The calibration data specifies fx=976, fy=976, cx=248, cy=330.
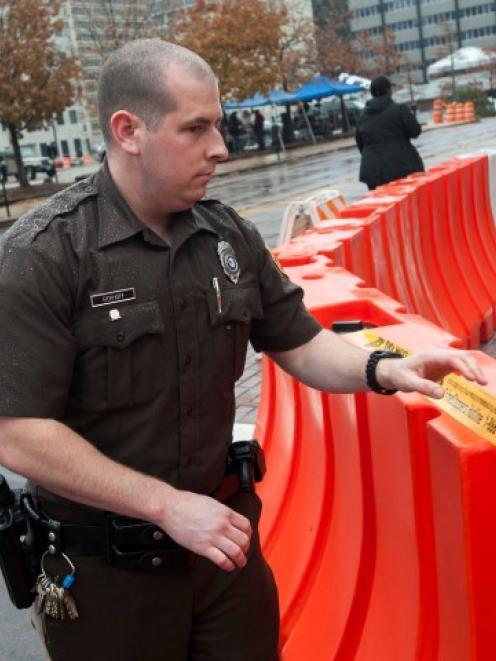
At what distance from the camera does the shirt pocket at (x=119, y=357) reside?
1.96m

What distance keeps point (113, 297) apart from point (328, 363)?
664 millimetres

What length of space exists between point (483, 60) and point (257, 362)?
220 ft

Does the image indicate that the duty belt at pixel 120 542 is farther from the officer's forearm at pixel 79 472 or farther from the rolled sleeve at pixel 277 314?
the rolled sleeve at pixel 277 314

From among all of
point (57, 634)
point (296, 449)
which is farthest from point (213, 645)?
point (296, 449)

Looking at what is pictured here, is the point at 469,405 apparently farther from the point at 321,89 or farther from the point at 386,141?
the point at 321,89

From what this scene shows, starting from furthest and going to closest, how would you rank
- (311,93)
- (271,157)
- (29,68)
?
(311,93), (271,157), (29,68)

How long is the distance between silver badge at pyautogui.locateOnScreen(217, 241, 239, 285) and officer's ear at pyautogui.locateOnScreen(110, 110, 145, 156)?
0.31 metres

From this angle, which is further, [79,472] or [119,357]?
[119,357]

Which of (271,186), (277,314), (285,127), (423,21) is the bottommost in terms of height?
(271,186)

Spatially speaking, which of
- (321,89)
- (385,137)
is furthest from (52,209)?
(321,89)

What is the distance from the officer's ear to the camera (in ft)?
6.44

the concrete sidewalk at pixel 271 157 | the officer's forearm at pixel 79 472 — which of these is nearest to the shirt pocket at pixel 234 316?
the officer's forearm at pixel 79 472

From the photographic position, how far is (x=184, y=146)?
1979 millimetres

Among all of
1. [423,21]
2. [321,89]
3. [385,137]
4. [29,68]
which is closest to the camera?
[385,137]
